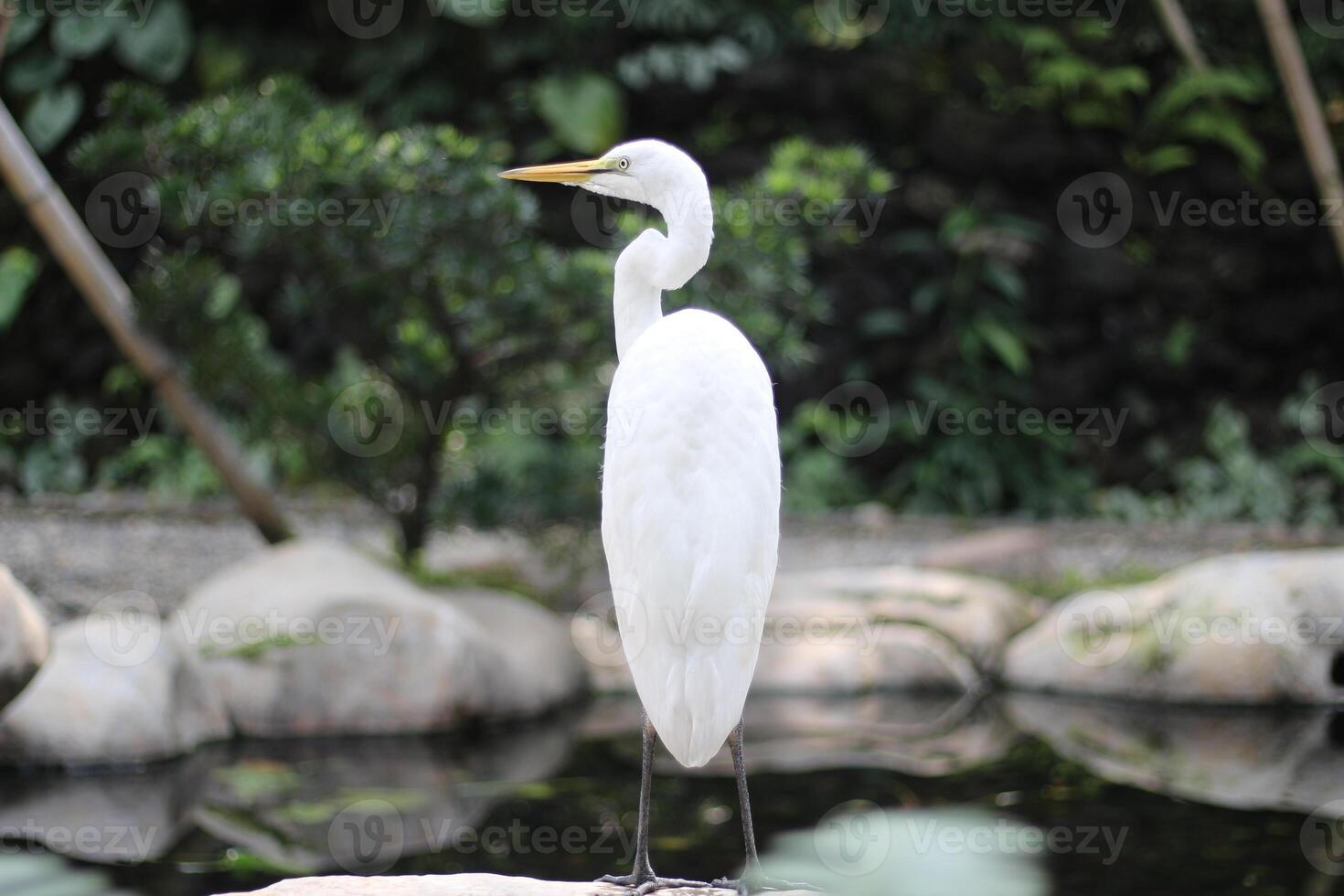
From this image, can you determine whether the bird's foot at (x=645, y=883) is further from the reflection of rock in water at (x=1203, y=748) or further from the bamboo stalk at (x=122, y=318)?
the bamboo stalk at (x=122, y=318)

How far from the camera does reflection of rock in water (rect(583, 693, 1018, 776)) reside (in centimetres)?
499

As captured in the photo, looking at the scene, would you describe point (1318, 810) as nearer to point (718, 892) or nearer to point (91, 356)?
point (718, 892)

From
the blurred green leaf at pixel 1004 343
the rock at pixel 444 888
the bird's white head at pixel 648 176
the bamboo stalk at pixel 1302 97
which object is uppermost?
the bamboo stalk at pixel 1302 97

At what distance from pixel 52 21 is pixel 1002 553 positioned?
661cm

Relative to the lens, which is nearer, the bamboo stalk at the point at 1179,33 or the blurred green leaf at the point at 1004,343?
the blurred green leaf at the point at 1004,343

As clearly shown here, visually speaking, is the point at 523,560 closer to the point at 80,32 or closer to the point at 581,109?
the point at 581,109

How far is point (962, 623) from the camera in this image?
6.38m

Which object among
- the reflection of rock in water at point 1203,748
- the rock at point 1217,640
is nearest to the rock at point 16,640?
the reflection of rock in water at point 1203,748

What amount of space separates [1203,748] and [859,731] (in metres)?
1.29

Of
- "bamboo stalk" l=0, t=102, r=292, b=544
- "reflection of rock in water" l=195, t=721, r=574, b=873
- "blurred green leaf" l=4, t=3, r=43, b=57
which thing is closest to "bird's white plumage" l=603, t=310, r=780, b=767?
"reflection of rock in water" l=195, t=721, r=574, b=873

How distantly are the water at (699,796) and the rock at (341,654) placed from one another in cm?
14

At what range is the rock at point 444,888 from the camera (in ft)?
8.36

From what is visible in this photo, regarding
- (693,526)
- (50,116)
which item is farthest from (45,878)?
(50,116)

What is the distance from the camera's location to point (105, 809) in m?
4.25
